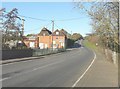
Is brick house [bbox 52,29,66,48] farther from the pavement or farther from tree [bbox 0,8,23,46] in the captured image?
the pavement

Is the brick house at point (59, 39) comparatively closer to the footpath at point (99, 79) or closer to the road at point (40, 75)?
the road at point (40, 75)

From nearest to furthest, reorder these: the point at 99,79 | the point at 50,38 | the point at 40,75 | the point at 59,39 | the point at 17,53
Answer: the point at 99,79, the point at 40,75, the point at 17,53, the point at 50,38, the point at 59,39

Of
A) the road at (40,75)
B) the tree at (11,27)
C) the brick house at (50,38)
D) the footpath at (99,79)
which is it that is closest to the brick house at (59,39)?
the brick house at (50,38)

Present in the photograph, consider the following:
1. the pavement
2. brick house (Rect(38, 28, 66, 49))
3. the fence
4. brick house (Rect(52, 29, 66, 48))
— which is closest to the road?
the pavement

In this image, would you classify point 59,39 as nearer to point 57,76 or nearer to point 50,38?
point 50,38

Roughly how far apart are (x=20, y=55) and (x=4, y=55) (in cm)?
703

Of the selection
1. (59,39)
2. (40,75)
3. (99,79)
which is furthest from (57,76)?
(59,39)

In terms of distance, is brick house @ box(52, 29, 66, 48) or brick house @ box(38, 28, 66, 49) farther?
brick house @ box(52, 29, 66, 48)

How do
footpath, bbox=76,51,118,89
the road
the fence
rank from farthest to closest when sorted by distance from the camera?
the fence, footpath, bbox=76,51,118,89, the road

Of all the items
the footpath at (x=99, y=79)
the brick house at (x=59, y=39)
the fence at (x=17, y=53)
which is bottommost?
the footpath at (x=99, y=79)

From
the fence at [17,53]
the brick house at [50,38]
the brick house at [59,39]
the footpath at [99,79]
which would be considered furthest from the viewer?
the brick house at [59,39]

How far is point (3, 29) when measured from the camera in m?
62.7

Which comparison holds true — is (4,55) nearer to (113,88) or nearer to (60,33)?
(113,88)

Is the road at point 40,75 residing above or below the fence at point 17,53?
below
